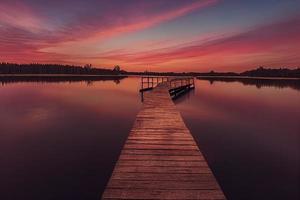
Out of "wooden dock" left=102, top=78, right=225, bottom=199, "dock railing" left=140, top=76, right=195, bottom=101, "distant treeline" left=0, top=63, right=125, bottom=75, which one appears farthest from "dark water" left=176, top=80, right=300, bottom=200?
"distant treeline" left=0, top=63, right=125, bottom=75

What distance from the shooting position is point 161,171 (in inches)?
224

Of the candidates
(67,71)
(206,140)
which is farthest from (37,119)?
(67,71)

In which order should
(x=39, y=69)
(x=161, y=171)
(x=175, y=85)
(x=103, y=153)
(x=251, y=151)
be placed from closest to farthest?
1. (x=161, y=171)
2. (x=103, y=153)
3. (x=251, y=151)
4. (x=175, y=85)
5. (x=39, y=69)

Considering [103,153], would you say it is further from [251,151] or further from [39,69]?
[39,69]

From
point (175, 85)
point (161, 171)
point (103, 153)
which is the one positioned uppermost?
point (175, 85)

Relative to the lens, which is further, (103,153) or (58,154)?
(103,153)

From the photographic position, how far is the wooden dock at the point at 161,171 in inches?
185

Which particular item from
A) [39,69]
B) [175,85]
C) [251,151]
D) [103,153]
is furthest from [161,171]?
[39,69]

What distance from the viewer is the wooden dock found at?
185 inches

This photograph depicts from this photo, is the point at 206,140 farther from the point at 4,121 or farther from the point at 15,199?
the point at 4,121

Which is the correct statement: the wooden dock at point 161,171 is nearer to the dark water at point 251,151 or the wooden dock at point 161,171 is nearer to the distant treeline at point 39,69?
the dark water at point 251,151

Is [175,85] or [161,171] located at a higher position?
[175,85]

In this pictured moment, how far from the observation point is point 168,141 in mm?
8070

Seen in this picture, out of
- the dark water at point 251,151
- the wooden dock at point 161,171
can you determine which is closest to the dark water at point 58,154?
the wooden dock at point 161,171
